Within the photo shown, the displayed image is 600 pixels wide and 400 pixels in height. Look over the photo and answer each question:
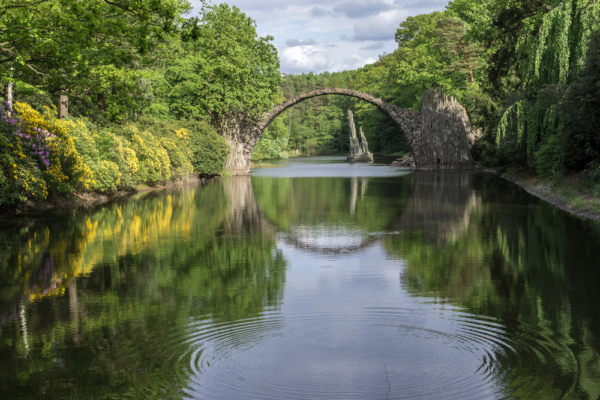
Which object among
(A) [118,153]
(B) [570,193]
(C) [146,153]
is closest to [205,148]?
(C) [146,153]

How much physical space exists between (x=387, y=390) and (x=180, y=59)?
135ft

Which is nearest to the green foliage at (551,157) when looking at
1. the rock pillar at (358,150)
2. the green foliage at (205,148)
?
the green foliage at (205,148)

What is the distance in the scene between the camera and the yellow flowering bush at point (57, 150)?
1892 cm

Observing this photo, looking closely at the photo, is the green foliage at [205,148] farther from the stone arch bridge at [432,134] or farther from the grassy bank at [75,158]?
the stone arch bridge at [432,134]

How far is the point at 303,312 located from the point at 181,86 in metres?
37.9

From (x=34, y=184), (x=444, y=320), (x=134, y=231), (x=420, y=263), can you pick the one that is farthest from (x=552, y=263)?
(x=34, y=184)

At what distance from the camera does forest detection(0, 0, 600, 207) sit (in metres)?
15.2

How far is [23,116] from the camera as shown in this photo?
742 inches

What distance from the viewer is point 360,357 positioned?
5746mm

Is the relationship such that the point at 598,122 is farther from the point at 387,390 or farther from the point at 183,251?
the point at 387,390

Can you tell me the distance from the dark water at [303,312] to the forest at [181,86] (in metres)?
4.61

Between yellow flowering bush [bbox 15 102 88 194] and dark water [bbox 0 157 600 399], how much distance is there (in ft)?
15.6

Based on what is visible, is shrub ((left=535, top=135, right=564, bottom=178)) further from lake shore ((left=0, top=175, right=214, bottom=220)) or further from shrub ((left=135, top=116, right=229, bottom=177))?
shrub ((left=135, top=116, right=229, bottom=177))

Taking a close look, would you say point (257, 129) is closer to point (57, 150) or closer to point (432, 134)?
point (432, 134)
